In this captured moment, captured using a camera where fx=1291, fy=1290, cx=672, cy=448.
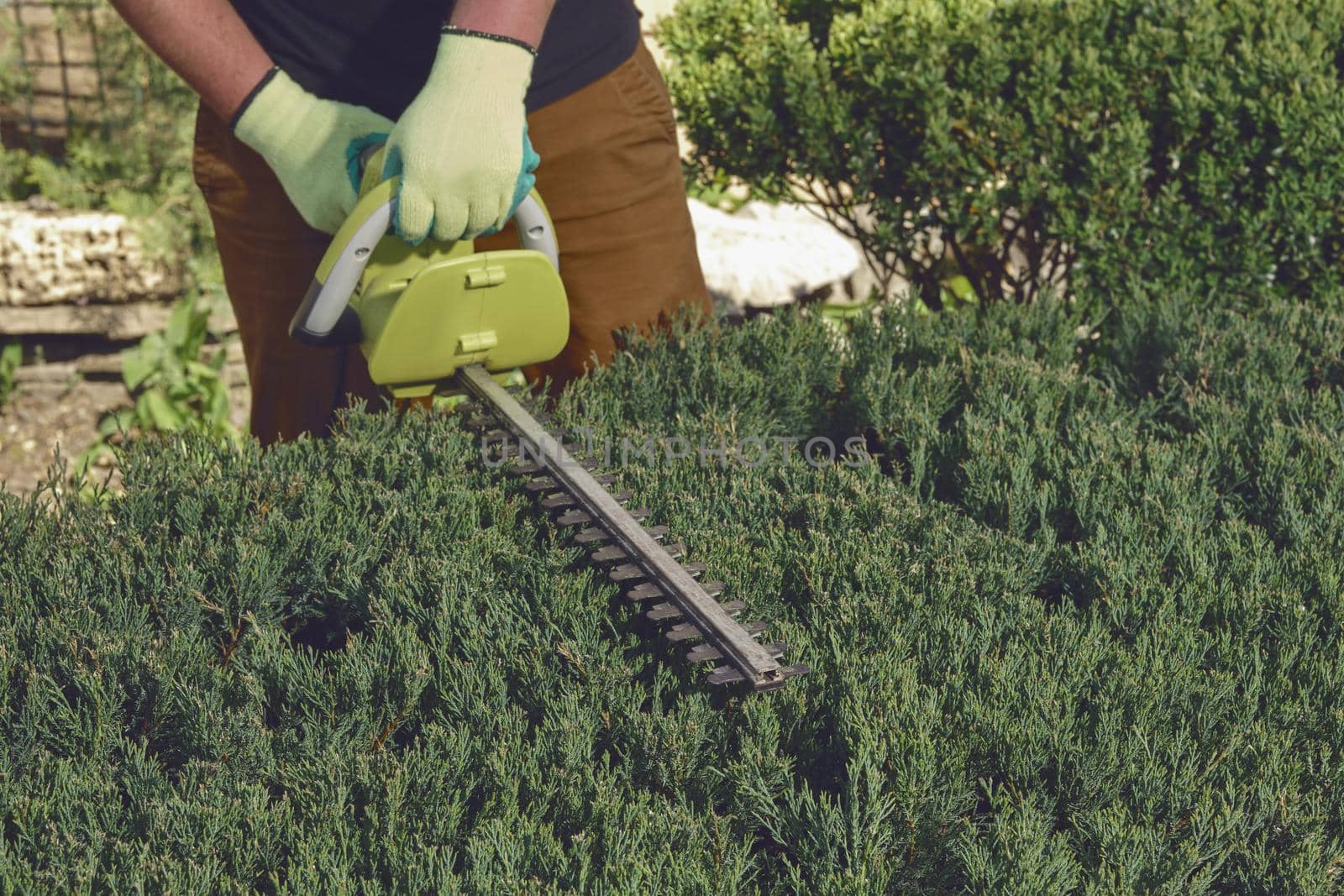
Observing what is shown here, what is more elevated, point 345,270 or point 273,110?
point 273,110

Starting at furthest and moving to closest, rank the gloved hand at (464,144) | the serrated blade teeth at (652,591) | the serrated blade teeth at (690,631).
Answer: the gloved hand at (464,144), the serrated blade teeth at (652,591), the serrated blade teeth at (690,631)

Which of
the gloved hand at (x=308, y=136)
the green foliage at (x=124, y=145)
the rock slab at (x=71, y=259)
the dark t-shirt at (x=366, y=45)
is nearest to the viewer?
the gloved hand at (x=308, y=136)

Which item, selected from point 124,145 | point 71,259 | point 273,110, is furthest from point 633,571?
point 124,145

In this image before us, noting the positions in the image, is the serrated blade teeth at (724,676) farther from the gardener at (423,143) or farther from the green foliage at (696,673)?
the gardener at (423,143)

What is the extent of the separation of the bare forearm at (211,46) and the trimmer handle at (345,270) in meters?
0.34

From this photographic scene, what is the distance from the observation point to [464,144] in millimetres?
2391

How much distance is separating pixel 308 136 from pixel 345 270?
40 cm

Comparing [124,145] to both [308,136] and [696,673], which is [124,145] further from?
[696,673]

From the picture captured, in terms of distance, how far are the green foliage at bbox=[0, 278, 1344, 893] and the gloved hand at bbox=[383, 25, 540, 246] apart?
481 mm

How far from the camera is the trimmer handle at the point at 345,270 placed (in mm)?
2413

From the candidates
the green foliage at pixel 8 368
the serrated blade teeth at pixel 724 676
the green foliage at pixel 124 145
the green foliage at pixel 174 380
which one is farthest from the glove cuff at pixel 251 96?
the green foliage at pixel 8 368

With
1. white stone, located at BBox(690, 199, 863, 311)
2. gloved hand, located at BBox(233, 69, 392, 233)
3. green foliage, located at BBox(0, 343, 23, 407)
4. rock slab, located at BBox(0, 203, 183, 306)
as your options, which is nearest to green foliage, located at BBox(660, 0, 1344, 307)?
white stone, located at BBox(690, 199, 863, 311)

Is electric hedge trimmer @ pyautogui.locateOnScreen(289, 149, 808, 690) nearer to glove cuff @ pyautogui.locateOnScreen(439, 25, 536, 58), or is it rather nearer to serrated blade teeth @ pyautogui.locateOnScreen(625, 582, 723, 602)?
serrated blade teeth @ pyautogui.locateOnScreen(625, 582, 723, 602)

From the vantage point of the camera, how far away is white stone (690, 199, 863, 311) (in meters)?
5.94
